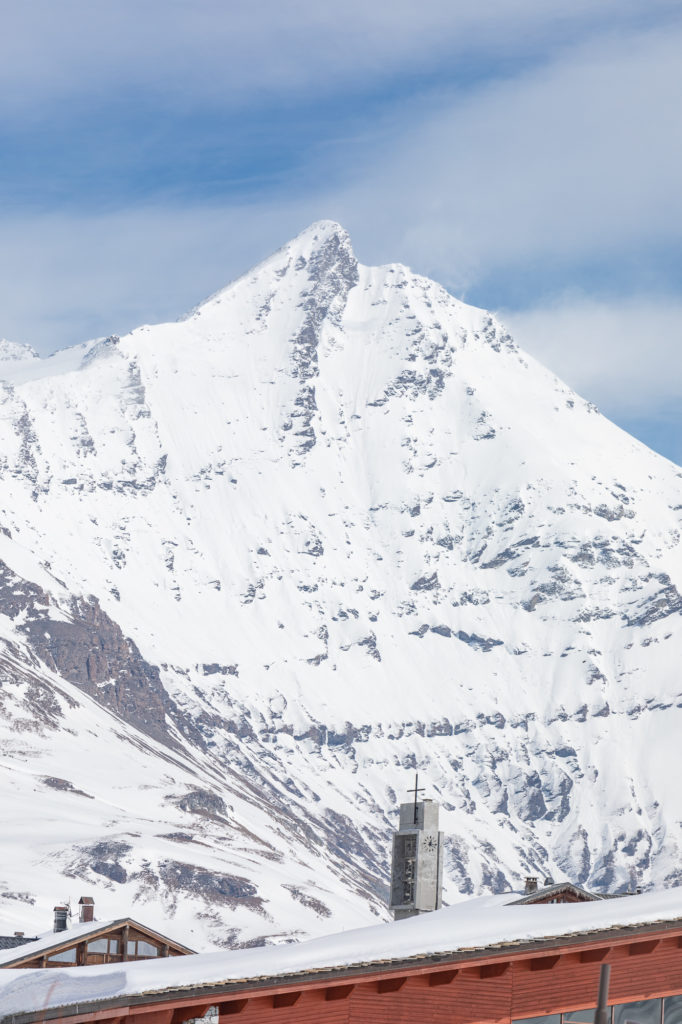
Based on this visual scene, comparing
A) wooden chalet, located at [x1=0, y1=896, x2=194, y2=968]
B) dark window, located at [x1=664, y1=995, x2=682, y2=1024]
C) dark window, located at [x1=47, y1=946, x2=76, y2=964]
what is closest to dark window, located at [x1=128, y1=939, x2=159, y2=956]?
wooden chalet, located at [x1=0, y1=896, x2=194, y2=968]

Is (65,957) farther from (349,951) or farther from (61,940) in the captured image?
(349,951)

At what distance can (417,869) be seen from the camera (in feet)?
127

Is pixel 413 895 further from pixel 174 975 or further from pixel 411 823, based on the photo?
pixel 174 975

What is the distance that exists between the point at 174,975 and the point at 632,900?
6.86m

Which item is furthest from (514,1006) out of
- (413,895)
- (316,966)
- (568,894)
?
(568,894)

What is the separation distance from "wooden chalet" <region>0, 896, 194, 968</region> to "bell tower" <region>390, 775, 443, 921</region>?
14.3 meters

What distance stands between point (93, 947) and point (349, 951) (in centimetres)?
3435

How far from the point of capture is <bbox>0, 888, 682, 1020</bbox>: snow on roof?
2100cm

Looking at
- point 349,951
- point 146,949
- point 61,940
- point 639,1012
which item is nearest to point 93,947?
point 61,940

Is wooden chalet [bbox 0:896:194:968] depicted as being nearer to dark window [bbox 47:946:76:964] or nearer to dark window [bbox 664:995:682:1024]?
dark window [bbox 47:946:76:964]

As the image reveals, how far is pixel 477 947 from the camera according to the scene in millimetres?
22797

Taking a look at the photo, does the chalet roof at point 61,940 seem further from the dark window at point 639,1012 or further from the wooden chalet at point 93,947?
the dark window at point 639,1012

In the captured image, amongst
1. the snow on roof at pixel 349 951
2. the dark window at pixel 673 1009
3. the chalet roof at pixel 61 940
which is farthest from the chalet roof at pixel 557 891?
the snow on roof at pixel 349 951

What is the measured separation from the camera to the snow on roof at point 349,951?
827 inches
